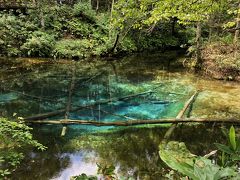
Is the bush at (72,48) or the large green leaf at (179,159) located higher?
the bush at (72,48)

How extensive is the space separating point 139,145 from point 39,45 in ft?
38.1

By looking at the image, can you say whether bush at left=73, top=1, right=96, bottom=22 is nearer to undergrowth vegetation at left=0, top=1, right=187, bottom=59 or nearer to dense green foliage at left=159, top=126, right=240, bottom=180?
undergrowth vegetation at left=0, top=1, right=187, bottom=59

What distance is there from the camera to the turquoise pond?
6961 millimetres

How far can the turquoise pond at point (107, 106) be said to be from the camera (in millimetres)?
6961

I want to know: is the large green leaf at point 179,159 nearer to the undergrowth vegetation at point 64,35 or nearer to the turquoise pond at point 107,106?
the turquoise pond at point 107,106

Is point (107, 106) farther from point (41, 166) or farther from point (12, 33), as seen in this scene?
point (12, 33)

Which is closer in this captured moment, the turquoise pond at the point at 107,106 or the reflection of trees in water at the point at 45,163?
the reflection of trees in water at the point at 45,163

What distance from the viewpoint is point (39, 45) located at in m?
17.4

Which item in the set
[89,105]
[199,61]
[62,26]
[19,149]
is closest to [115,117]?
[89,105]

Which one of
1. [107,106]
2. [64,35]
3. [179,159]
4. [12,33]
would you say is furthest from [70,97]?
[64,35]

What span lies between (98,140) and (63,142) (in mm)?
933

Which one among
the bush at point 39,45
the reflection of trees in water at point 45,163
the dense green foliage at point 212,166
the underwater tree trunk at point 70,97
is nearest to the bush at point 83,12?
the bush at point 39,45

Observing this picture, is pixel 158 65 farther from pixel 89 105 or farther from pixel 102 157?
pixel 102 157

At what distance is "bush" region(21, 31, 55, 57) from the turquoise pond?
76 centimetres
